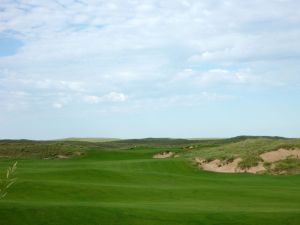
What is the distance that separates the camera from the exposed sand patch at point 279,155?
158 ft

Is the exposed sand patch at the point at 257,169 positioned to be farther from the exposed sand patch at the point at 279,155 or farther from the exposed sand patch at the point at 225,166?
the exposed sand patch at the point at 279,155

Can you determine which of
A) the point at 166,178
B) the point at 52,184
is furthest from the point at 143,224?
the point at 166,178

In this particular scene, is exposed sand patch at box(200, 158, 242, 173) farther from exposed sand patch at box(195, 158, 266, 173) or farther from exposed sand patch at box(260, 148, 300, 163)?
→ exposed sand patch at box(260, 148, 300, 163)

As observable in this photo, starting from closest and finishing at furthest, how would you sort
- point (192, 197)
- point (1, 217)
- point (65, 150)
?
1. point (1, 217)
2. point (192, 197)
3. point (65, 150)

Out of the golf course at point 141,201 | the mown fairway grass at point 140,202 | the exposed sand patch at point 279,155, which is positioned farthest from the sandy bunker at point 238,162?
the mown fairway grass at point 140,202

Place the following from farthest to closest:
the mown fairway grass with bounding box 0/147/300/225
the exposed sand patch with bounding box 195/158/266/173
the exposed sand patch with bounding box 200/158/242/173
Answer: the exposed sand patch with bounding box 200/158/242/173
the exposed sand patch with bounding box 195/158/266/173
the mown fairway grass with bounding box 0/147/300/225

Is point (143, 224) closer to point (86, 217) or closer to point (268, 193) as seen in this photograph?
point (86, 217)

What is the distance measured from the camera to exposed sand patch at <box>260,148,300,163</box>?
1898 inches

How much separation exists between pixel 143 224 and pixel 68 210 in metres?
3.14

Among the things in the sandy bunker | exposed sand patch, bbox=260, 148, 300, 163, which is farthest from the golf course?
exposed sand patch, bbox=260, 148, 300, 163

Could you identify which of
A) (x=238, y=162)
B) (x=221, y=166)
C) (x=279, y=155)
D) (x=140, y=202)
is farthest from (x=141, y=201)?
(x=279, y=155)

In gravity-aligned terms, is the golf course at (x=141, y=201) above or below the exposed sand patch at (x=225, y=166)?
below

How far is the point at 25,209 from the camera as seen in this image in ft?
58.0

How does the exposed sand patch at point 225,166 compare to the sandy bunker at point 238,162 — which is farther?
the sandy bunker at point 238,162
